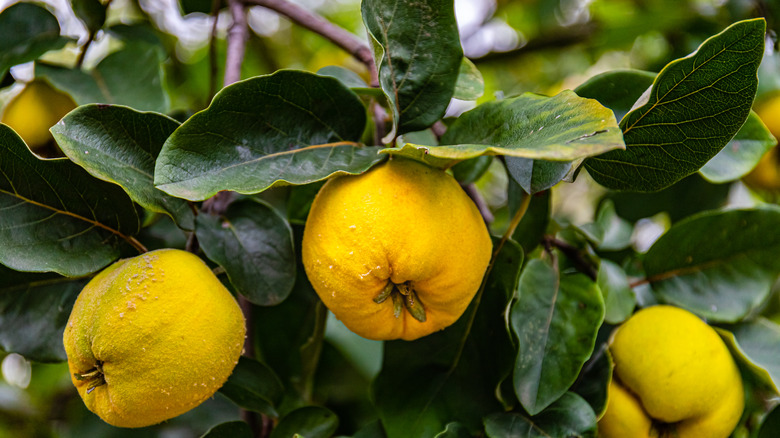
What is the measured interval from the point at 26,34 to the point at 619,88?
33.2 inches

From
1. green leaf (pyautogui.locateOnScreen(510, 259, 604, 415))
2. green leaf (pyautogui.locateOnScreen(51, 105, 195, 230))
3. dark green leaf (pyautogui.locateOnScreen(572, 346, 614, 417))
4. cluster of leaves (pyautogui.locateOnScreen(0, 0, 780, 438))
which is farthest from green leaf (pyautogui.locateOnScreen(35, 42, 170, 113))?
dark green leaf (pyautogui.locateOnScreen(572, 346, 614, 417))

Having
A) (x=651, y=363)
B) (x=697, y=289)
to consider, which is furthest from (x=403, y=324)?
(x=697, y=289)

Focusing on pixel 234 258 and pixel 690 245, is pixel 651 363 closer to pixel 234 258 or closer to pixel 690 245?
pixel 690 245

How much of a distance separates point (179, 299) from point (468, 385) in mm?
383

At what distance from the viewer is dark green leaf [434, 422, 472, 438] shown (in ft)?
2.29

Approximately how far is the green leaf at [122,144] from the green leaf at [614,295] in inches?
20.4

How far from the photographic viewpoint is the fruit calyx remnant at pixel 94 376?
584mm

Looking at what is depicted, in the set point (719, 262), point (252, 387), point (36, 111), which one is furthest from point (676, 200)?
point (36, 111)

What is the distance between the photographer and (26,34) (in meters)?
0.92

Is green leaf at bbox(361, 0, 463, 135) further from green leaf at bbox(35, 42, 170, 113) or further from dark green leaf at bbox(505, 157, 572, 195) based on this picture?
green leaf at bbox(35, 42, 170, 113)

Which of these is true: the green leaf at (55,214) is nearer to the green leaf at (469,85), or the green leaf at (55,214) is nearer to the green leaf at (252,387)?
the green leaf at (252,387)

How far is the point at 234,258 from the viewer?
0.69m

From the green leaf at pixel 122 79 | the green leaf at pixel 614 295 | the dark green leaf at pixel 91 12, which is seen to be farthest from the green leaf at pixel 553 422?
the dark green leaf at pixel 91 12

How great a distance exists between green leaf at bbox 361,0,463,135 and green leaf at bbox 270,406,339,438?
371 mm
